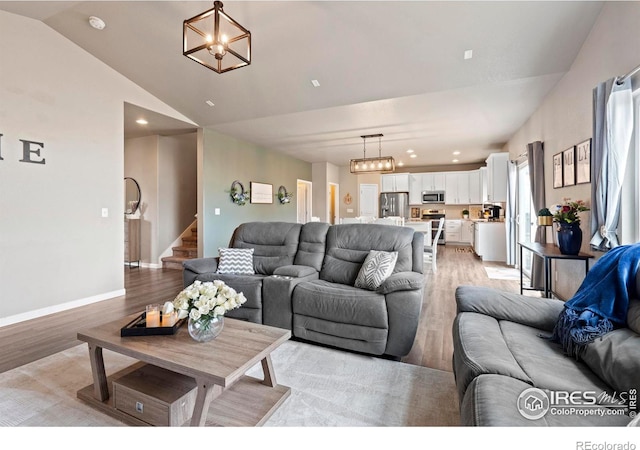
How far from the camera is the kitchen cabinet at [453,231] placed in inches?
370

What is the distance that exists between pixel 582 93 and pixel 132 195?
7.52 m

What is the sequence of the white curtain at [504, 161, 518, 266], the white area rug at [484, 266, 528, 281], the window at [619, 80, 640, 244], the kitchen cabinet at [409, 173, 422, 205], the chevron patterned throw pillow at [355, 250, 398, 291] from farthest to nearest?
the kitchen cabinet at [409, 173, 422, 205] → the white curtain at [504, 161, 518, 266] → the white area rug at [484, 266, 528, 281] → the chevron patterned throw pillow at [355, 250, 398, 291] → the window at [619, 80, 640, 244]

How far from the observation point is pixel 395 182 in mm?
9906

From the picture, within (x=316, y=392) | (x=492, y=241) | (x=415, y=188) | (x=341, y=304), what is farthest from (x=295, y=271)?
(x=415, y=188)

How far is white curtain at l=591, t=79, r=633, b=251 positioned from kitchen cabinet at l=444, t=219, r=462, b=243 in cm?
704

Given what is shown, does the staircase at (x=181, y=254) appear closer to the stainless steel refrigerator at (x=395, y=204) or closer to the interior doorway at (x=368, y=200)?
the interior doorway at (x=368, y=200)

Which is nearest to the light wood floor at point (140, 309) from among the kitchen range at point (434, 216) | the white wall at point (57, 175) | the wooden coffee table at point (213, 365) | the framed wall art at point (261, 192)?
the white wall at point (57, 175)

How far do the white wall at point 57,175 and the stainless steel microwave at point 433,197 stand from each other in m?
8.10

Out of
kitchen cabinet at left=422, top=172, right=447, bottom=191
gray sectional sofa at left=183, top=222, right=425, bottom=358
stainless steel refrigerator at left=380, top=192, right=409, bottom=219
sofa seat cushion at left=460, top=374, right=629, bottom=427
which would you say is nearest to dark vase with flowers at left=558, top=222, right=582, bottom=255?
gray sectional sofa at left=183, top=222, right=425, bottom=358

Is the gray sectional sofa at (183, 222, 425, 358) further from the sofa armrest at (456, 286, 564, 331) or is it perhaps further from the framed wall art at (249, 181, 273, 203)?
the framed wall art at (249, 181, 273, 203)

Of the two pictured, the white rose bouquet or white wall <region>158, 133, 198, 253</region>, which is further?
white wall <region>158, 133, 198, 253</region>

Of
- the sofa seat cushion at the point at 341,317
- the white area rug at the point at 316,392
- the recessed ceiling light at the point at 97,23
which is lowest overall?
the white area rug at the point at 316,392

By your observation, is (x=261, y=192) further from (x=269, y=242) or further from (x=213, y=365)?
(x=213, y=365)

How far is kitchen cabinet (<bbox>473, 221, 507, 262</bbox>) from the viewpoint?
665 cm
